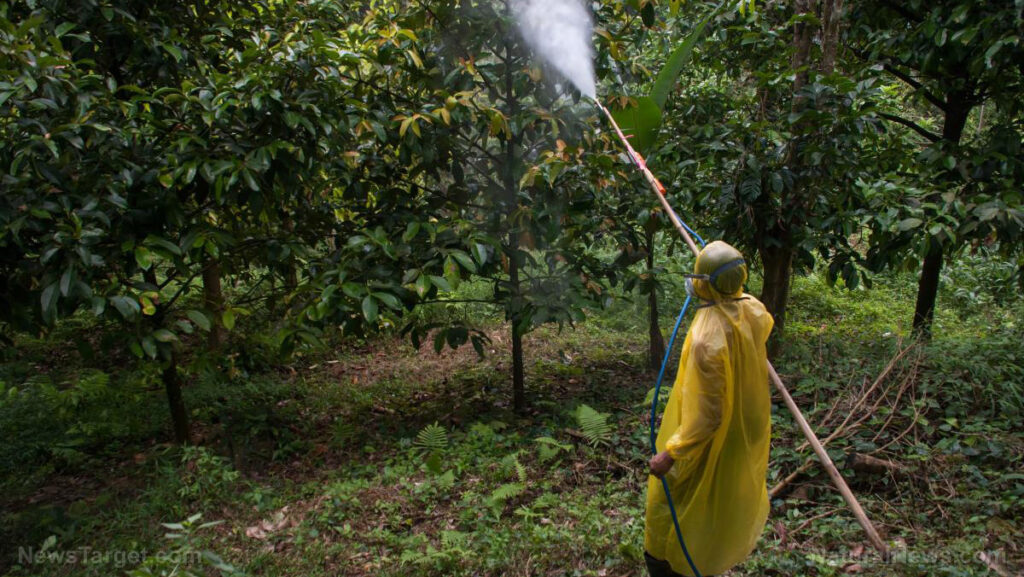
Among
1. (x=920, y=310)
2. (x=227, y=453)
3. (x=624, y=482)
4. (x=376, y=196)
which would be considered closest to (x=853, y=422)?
(x=624, y=482)

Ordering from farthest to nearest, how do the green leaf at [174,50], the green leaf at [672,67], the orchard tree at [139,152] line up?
the green leaf at [672,67]
the green leaf at [174,50]
the orchard tree at [139,152]

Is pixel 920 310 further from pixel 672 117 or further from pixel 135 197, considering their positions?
pixel 135 197

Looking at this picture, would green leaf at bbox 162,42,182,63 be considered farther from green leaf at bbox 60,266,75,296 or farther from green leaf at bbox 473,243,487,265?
green leaf at bbox 473,243,487,265

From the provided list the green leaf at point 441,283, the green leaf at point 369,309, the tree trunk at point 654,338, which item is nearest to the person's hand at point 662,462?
the green leaf at point 441,283

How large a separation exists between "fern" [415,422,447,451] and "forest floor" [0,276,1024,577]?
0.03 feet

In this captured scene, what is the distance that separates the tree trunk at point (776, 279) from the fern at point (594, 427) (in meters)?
1.85

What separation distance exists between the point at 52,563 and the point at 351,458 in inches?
69.3

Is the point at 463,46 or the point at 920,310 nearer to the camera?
the point at 463,46

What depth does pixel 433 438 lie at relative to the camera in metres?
4.27

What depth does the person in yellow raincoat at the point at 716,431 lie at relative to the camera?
84.4 inches

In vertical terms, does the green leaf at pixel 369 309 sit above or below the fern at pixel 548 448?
above

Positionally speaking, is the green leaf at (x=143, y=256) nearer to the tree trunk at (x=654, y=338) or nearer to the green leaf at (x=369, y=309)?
the green leaf at (x=369, y=309)

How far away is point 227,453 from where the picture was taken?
4.38 m

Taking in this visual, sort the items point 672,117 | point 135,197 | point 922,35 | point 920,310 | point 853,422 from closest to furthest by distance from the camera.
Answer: point 135,197 → point 853,422 → point 922,35 → point 920,310 → point 672,117
